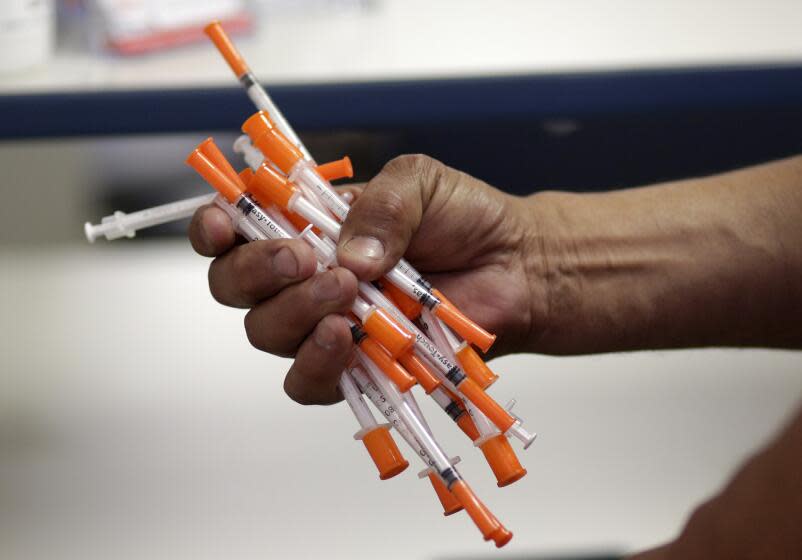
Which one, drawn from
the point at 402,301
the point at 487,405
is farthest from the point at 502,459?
the point at 402,301

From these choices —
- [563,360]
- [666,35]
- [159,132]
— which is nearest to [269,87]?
[159,132]

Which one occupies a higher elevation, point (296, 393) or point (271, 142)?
point (271, 142)

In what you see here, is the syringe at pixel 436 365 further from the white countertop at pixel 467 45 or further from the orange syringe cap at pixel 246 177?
the white countertop at pixel 467 45

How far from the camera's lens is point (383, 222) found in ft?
2.36

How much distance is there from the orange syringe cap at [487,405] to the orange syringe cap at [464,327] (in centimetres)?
3

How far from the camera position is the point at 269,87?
92cm

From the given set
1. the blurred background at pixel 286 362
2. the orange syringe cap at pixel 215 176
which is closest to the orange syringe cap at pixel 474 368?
the orange syringe cap at pixel 215 176

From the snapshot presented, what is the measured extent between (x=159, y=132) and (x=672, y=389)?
75cm

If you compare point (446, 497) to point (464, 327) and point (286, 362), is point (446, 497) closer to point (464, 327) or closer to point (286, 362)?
point (464, 327)

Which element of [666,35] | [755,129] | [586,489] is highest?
[666,35]

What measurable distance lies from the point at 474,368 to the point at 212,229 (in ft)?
0.78

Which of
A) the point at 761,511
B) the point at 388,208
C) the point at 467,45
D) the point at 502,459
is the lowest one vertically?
the point at 761,511

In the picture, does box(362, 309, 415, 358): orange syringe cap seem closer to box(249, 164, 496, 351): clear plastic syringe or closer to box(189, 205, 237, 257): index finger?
box(249, 164, 496, 351): clear plastic syringe

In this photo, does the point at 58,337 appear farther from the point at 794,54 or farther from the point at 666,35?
the point at 794,54
